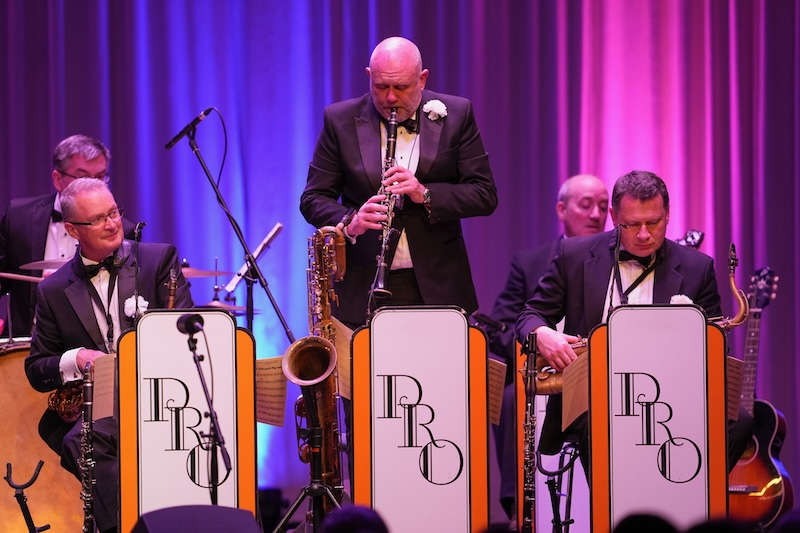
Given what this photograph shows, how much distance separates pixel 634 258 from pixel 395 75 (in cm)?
133

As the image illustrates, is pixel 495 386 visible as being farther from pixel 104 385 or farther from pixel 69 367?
pixel 69 367

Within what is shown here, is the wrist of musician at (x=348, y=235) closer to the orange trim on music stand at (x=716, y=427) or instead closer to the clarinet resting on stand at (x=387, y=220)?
the clarinet resting on stand at (x=387, y=220)

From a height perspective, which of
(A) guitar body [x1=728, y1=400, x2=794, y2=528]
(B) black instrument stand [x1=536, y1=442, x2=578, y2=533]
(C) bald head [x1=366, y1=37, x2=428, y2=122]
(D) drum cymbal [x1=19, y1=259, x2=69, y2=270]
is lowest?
(A) guitar body [x1=728, y1=400, x2=794, y2=528]

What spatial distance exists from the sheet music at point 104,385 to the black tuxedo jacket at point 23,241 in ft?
7.18

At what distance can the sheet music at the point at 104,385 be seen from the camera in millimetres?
4320

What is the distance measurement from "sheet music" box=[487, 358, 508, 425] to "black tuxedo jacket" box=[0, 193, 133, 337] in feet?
Answer: 10.3

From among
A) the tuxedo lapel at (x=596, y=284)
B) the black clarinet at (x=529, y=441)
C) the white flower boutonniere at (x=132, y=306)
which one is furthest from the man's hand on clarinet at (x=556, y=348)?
the white flower boutonniere at (x=132, y=306)

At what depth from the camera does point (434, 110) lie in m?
5.14

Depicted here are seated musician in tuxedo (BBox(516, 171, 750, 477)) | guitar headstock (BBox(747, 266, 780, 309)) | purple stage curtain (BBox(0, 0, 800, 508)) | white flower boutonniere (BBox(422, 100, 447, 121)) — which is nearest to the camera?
seated musician in tuxedo (BBox(516, 171, 750, 477))

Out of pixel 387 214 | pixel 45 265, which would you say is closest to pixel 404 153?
pixel 387 214

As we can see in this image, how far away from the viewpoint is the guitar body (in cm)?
603

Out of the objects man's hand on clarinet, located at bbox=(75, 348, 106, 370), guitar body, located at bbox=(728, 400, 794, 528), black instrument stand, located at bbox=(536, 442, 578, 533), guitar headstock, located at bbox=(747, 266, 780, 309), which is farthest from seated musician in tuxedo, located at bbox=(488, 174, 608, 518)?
man's hand on clarinet, located at bbox=(75, 348, 106, 370)

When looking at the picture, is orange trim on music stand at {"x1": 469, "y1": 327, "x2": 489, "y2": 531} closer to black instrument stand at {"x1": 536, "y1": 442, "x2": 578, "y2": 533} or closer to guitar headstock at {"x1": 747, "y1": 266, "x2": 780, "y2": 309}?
black instrument stand at {"x1": 536, "y1": 442, "x2": 578, "y2": 533}

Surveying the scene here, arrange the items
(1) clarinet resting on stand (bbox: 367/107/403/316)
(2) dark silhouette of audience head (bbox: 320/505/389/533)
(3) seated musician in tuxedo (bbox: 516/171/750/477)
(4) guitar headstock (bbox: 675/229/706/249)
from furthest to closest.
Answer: (4) guitar headstock (bbox: 675/229/706/249)
(3) seated musician in tuxedo (bbox: 516/171/750/477)
(1) clarinet resting on stand (bbox: 367/107/403/316)
(2) dark silhouette of audience head (bbox: 320/505/389/533)
